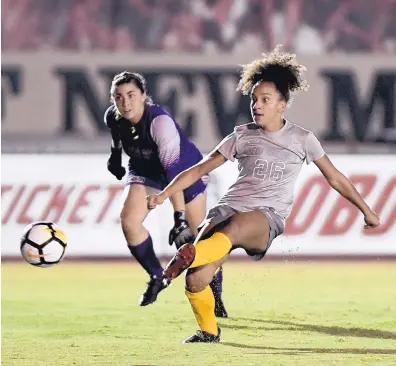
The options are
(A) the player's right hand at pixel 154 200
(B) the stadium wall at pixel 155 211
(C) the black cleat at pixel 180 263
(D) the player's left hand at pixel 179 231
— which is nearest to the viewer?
(C) the black cleat at pixel 180 263

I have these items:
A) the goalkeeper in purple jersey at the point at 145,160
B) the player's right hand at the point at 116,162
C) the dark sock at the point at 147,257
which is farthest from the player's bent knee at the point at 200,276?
the player's right hand at the point at 116,162

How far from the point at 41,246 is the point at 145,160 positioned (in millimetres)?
941

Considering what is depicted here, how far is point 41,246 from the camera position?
7.15m

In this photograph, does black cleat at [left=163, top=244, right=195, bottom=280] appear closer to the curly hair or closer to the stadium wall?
the curly hair

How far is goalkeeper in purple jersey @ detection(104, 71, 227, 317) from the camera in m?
7.23

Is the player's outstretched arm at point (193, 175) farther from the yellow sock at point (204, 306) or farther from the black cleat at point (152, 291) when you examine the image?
the black cleat at point (152, 291)

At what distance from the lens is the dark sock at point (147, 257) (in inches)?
295

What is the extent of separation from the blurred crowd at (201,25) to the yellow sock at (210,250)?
11.6 meters

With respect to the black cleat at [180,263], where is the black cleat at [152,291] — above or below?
below

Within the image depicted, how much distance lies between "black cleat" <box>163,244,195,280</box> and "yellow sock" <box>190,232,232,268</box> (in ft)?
0.16

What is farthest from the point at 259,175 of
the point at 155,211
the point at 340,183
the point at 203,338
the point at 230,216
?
the point at 155,211

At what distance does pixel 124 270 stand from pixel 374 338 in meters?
5.65

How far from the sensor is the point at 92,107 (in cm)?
1666

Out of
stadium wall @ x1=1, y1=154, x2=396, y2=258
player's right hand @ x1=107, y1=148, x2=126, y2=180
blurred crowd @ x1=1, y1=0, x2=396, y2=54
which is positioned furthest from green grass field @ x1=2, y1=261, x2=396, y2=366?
blurred crowd @ x1=1, y1=0, x2=396, y2=54
